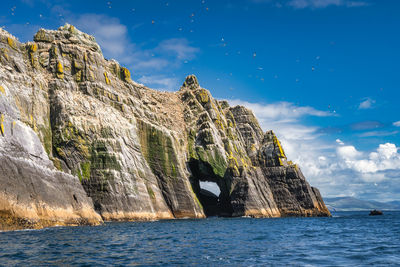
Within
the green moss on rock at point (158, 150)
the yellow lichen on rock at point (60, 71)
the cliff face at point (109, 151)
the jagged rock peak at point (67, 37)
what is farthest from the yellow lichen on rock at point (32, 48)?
the green moss on rock at point (158, 150)

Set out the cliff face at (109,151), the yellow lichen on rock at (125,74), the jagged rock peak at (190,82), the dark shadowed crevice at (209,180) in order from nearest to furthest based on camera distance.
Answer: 1. the cliff face at (109,151)
2. the dark shadowed crevice at (209,180)
3. the yellow lichen on rock at (125,74)
4. the jagged rock peak at (190,82)

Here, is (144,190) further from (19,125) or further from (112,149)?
(19,125)

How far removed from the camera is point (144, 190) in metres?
63.9

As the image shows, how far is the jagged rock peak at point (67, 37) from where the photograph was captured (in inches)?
2992

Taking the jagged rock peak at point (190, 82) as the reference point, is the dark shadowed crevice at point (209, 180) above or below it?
below

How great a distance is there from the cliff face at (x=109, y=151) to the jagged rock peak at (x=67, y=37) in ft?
0.73

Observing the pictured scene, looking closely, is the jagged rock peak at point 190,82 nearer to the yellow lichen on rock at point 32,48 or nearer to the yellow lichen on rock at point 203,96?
the yellow lichen on rock at point 203,96

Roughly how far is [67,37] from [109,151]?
34306 millimetres

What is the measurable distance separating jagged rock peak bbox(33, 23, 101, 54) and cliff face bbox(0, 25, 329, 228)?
0.22m

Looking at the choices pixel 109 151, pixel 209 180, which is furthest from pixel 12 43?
pixel 209 180

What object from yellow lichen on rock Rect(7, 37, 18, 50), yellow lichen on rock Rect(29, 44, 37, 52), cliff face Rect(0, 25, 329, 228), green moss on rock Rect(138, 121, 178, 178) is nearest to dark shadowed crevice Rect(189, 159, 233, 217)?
cliff face Rect(0, 25, 329, 228)

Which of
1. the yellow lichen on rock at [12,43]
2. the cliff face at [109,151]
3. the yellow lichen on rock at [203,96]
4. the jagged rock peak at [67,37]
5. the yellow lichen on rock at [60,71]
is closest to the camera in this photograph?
the cliff face at [109,151]

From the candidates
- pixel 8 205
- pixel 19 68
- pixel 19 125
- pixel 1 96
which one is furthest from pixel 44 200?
pixel 19 68

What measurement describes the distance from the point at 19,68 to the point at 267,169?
6187 centimetres
